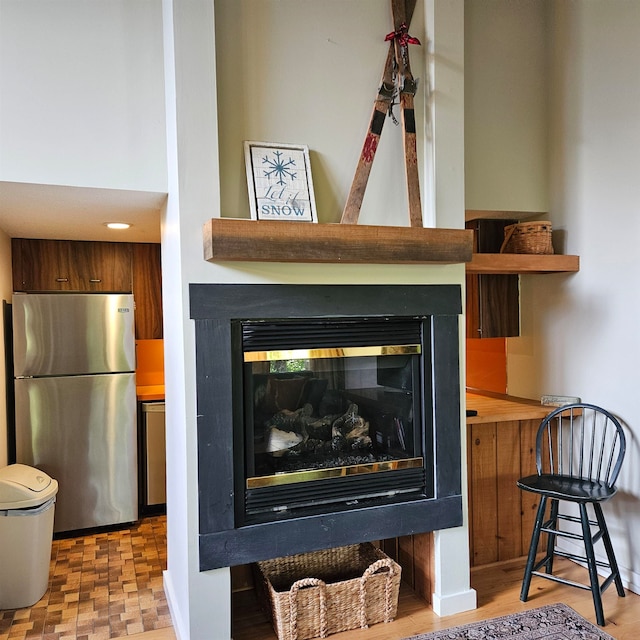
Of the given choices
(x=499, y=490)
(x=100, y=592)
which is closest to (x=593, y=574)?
(x=499, y=490)

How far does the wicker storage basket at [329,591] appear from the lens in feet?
7.90

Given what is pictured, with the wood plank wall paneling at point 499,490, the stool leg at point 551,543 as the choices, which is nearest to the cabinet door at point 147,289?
the wood plank wall paneling at point 499,490

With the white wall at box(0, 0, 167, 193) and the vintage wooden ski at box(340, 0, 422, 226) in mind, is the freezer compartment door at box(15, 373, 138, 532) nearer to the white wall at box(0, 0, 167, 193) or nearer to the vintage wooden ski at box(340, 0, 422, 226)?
the white wall at box(0, 0, 167, 193)

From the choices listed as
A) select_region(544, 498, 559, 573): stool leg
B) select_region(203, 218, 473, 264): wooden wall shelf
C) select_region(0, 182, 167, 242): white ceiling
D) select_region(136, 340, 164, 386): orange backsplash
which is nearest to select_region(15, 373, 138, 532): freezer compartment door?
select_region(136, 340, 164, 386): orange backsplash

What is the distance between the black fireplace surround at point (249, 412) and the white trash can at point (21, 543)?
3.70ft

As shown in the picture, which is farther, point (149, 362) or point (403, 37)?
point (149, 362)

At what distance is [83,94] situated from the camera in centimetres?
238

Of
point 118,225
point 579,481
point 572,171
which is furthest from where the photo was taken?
point 118,225

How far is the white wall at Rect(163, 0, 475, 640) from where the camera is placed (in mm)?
2244

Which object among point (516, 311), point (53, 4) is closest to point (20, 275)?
point (53, 4)

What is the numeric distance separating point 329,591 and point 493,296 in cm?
200

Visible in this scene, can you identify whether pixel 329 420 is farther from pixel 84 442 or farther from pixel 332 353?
pixel 84 442

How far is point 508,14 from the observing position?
327 cm

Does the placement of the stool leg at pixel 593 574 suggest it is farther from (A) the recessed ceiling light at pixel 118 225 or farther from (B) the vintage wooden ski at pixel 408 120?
(A) the recessed ceiling light at pixel 118 225
